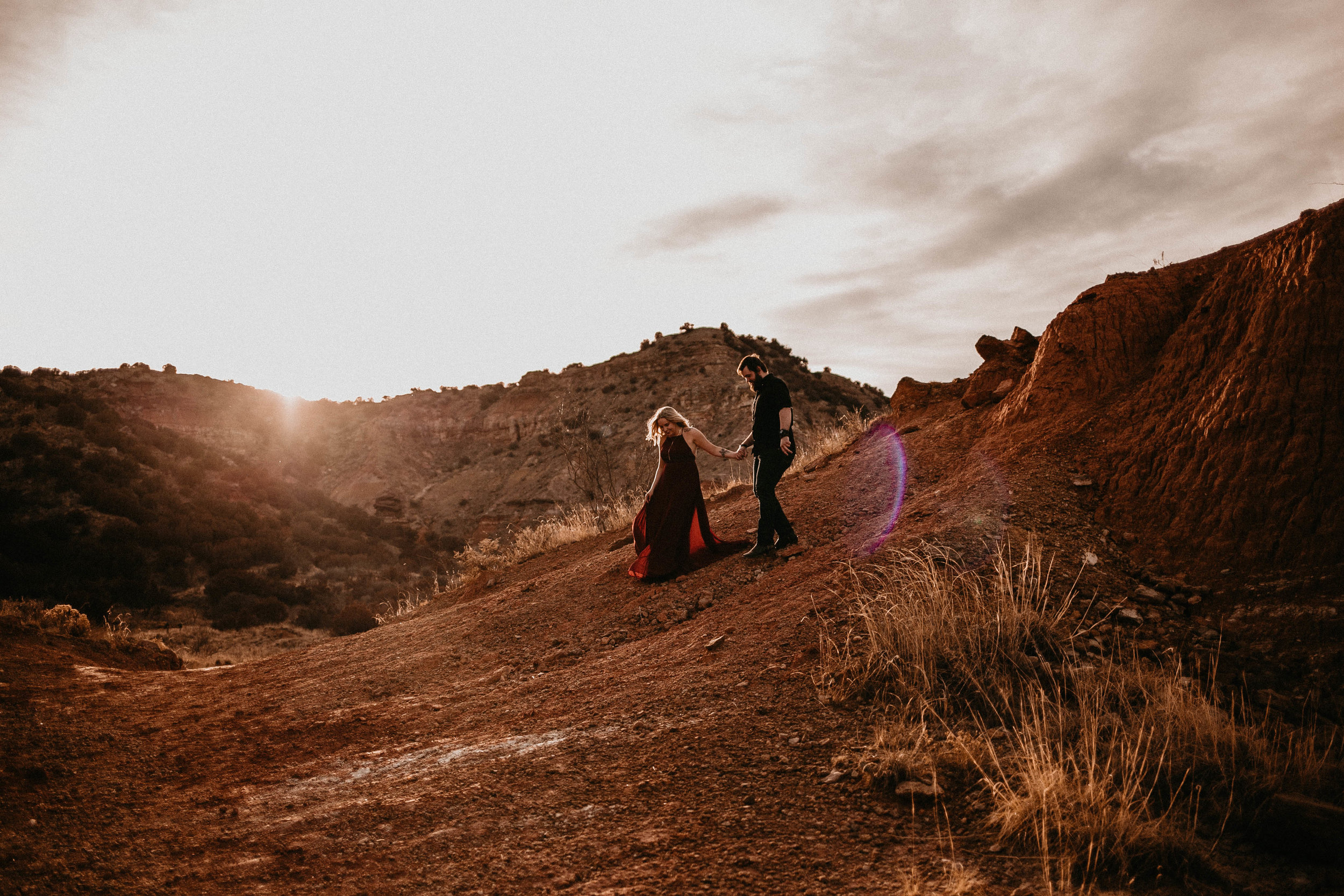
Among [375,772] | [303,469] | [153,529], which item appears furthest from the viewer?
[303,469]

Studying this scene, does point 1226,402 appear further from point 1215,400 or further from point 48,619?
point 48,619

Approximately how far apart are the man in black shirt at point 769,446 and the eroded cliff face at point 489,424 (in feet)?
57.8

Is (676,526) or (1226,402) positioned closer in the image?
(1226,402)

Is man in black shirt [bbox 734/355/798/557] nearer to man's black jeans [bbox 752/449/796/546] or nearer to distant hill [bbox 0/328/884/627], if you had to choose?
man's black jeans [bbox 752/449/796/546]

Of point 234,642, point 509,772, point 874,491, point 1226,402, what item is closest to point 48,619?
point 234,642

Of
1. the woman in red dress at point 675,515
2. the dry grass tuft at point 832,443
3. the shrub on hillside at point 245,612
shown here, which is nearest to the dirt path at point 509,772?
the woman in red dress at point 675,515

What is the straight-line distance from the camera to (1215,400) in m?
4.67

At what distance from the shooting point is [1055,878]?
213cm

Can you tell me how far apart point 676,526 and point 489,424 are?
113ft

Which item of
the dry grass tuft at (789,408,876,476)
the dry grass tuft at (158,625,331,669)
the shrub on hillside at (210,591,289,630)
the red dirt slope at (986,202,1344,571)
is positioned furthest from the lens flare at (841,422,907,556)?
the shrub on hillside at (210,591,289,630)

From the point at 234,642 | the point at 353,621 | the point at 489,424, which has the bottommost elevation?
the point at 353,621

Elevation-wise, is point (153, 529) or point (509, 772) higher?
point (153, 529)

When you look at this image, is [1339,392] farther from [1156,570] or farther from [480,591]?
[480,591]

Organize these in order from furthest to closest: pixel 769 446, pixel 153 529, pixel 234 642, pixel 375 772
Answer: pixel 153 529, pixel 234 642, pixel 769 446, pixel 375 772
